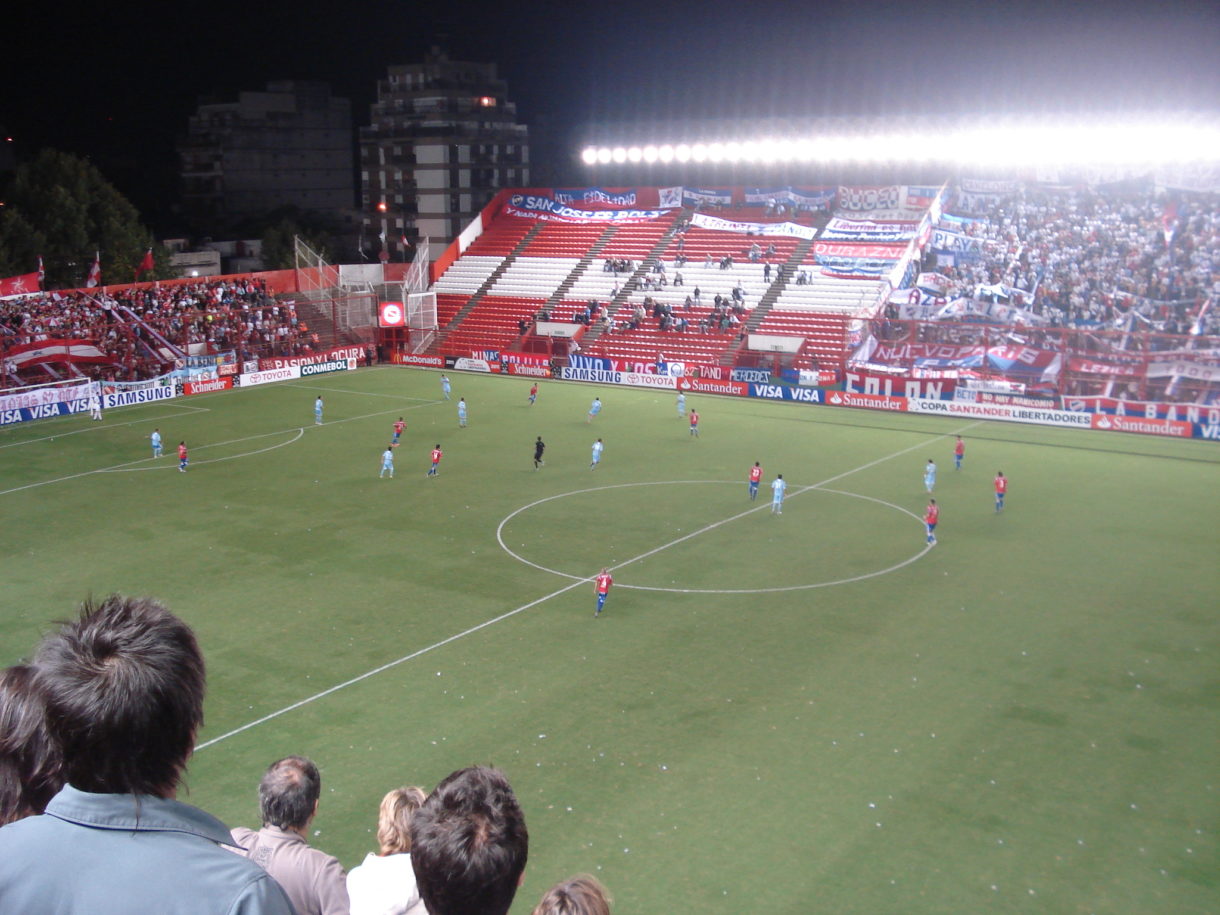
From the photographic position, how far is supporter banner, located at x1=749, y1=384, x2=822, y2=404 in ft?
Answer: 156

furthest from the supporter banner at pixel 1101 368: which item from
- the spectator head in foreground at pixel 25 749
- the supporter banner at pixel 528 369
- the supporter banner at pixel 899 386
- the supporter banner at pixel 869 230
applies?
the spectator head in foreground at pixel 25 749

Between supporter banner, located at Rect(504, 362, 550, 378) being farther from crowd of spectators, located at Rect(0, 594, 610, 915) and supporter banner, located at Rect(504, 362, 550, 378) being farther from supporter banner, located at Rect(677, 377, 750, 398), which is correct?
crowd of spectators, located at Rect(0, 594, 610, 915)

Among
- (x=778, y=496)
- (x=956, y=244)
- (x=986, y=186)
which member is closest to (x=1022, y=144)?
(x=986, y=186)

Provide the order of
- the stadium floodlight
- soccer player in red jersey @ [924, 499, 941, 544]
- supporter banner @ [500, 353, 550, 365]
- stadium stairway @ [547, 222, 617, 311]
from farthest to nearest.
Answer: stadium stairway @ [547, 222, 617, 311], supporter banner @ [500, 353, 550, 365], the stadium floodlight, soccer player in red jersey @ [924, 499, 941, 544]

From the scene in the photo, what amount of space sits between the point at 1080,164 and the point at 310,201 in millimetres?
75903

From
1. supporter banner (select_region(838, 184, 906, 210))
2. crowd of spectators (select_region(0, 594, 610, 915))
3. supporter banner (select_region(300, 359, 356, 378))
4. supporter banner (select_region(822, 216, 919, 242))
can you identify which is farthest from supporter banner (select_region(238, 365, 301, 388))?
crowd of spectators (select_region(0, 594, 610, 915))

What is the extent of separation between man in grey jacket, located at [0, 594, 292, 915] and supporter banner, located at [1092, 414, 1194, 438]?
4313 centimetres

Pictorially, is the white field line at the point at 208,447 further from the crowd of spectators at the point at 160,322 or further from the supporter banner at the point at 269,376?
the crowd of spectators at the point at 160,322

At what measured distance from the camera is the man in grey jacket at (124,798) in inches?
92.9

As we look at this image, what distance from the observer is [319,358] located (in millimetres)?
55906

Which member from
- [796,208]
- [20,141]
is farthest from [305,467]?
[20,141]

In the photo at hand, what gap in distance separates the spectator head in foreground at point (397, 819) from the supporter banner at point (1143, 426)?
1578 inches

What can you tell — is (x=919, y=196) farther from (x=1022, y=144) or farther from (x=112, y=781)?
(x=112, y=781)

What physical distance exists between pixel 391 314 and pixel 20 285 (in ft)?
61.1
